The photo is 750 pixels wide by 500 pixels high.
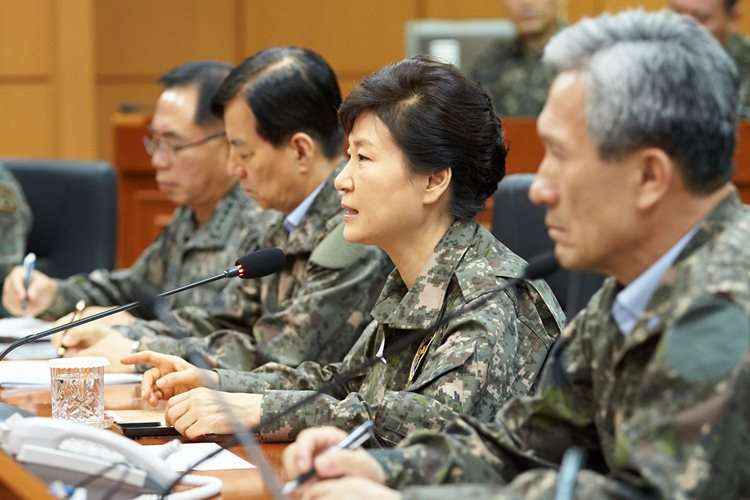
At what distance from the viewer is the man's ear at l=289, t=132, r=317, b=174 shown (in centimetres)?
279

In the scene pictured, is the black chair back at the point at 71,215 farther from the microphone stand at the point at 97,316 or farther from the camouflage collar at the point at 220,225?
the microphone stand at the point at 97,316

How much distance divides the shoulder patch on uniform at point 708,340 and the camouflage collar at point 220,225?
2.29 meters

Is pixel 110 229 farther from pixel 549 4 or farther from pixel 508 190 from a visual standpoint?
pixel 549 4

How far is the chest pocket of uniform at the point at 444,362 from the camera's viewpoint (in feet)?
6.05

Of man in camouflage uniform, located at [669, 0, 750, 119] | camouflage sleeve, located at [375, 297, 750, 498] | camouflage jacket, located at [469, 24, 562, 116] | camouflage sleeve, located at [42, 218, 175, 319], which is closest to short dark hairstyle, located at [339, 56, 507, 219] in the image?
camouflage sleeve, located at [375, 297, 750, 498]

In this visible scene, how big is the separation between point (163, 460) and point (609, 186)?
76 cm

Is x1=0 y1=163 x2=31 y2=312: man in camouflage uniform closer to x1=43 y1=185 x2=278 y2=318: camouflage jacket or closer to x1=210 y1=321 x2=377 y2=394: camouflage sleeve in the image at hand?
x1=43 y1=185 x2=278 y2=318: camouflage jacket

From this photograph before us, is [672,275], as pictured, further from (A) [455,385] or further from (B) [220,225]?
(B) [220,225]

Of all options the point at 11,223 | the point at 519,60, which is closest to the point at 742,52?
the point at 519,60

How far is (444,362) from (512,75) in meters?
Answer: 3.69

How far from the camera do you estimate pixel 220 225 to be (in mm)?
3451

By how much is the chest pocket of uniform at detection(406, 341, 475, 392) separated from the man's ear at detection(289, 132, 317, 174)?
3.31 ft

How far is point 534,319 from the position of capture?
2.02 m

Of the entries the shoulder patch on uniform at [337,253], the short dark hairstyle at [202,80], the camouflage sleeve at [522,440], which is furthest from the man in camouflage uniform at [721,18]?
the camouflage sleeve at [522,440]
